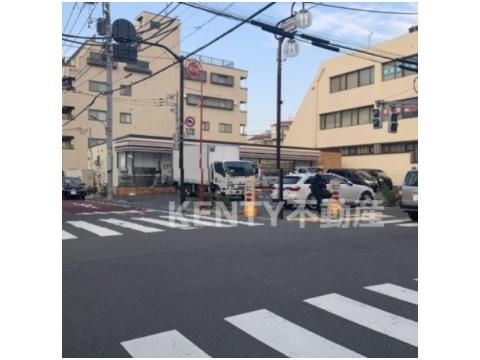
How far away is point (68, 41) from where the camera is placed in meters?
14.7

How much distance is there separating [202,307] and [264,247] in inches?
161

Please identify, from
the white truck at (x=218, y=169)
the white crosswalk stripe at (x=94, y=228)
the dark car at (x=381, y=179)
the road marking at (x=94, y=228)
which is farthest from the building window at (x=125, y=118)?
the road marking at (x=94, y=228)

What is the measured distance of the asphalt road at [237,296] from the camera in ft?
13.0

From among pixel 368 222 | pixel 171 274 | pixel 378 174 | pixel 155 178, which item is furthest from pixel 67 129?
pixel 171 274

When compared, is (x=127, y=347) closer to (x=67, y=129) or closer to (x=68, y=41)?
(x=68, y=41)

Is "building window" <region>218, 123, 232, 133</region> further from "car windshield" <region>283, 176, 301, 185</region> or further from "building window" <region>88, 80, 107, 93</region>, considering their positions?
"car windshield" <region>283, 176, 301, 185</region>

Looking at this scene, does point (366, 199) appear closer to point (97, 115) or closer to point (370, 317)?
point (370, 317)

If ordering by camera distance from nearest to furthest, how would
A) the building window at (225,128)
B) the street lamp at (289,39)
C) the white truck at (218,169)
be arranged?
the street lamp at (289,39), the white truck at (218,169), the building window at (225,128)

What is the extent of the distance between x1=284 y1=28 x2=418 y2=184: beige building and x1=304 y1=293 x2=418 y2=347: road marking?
27707mm

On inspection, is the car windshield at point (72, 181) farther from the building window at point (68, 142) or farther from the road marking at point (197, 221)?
the building window at point (68, 142)

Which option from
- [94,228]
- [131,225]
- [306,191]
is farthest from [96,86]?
[94,228]

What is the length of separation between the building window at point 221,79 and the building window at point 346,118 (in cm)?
1325

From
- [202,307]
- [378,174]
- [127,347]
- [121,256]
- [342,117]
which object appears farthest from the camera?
[342,117]

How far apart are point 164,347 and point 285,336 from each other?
116cm
